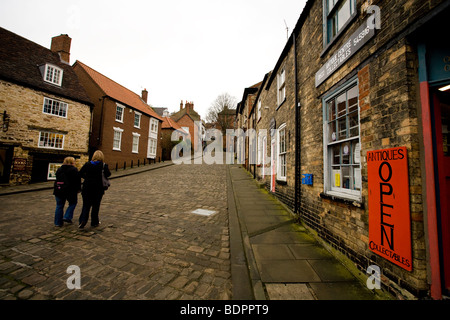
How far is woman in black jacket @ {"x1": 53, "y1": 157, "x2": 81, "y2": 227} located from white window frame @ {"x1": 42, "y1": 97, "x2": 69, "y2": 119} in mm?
12799

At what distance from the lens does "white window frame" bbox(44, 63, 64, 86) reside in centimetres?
1419

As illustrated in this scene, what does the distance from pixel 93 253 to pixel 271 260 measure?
123 inches

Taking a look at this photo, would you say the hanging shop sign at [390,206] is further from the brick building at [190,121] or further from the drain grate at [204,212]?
the brick building at [190,121]

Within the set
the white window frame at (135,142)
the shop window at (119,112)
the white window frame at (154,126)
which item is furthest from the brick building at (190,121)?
the shop window at (119,112)

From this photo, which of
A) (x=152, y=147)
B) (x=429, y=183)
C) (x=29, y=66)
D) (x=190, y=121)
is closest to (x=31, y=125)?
(x=29, y=66)

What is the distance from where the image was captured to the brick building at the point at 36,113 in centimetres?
1151

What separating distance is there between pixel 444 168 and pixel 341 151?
1.53m

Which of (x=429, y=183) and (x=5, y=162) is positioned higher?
(x=5, y=162)

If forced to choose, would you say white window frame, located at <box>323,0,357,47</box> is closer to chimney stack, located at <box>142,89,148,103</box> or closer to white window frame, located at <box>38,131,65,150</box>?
white window frame, located at <box>38,131,65,150</box>

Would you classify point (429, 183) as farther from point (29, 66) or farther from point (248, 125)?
point (29, 66)

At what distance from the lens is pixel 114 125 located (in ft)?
62.2

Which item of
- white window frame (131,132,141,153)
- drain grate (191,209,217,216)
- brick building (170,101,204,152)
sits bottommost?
drain grate (191,209,217,216)

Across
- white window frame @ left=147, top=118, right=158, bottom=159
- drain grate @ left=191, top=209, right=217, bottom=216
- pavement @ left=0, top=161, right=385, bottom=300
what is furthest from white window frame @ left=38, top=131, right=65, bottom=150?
drain grate @ left=191, top=209, right=217, bottom=216
